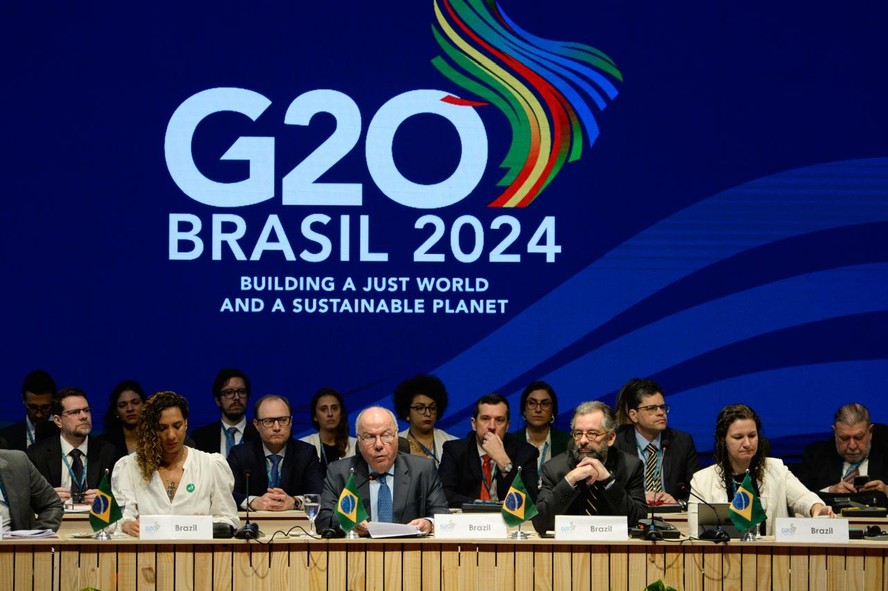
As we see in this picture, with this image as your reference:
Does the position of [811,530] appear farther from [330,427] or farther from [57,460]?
[57,460]

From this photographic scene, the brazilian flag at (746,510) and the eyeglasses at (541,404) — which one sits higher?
the eyeglasses at (541,404)

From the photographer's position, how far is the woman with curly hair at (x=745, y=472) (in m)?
5.36

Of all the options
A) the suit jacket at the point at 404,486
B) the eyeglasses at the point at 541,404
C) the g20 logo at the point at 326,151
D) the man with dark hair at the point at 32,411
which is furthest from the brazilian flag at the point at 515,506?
the man with dark hair at the point at 32,411

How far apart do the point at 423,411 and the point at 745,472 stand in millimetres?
2064

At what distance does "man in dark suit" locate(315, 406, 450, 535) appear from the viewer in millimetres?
5305

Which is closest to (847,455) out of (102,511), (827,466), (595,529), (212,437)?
(827,466)

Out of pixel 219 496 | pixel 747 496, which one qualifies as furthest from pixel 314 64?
pixel 747 496

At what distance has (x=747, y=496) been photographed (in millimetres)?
4754

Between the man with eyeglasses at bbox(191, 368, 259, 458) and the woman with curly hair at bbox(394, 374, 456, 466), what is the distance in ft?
2.67

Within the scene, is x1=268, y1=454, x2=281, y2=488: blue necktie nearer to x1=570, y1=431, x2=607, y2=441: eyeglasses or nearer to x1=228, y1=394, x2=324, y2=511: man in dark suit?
x1=228, y1=394, x2=324, y2=511: man in dark suit

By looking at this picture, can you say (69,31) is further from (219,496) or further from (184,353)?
(219,496)

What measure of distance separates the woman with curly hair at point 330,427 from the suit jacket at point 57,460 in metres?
1.07

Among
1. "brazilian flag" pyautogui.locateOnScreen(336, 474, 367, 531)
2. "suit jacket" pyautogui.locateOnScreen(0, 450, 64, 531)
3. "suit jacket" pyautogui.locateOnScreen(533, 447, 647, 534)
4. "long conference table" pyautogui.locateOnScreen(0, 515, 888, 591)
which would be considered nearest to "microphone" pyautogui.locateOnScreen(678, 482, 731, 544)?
"long conference table" pyautogui.locateOnScreen(0, 515, 888, 591)

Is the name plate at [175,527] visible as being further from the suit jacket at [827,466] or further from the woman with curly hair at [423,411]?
the suit jacket at [827,466]
